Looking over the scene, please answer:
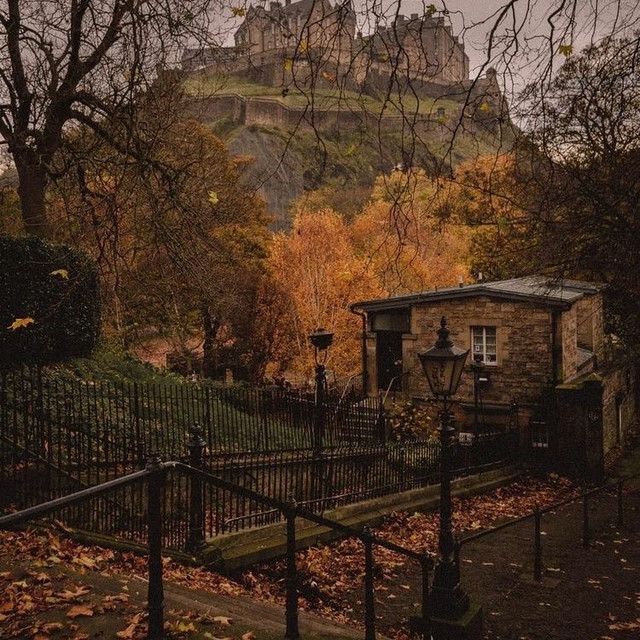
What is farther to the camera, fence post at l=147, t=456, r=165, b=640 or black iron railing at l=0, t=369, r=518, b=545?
black iron railing at l=0, t=369, r=518, b=545

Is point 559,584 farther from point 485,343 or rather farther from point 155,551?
point 485,343

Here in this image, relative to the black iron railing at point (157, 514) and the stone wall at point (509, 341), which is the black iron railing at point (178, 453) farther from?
the stone wall at point (509, 341)

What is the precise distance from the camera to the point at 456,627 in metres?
6.35

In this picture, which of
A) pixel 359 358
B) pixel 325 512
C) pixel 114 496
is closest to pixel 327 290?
pixel 359 358

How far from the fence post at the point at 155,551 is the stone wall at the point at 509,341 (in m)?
19.4

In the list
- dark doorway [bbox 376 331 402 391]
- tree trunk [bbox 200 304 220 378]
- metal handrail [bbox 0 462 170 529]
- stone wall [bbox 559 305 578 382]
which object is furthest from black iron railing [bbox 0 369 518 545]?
tree trunk [bbox 200 304 220 378]

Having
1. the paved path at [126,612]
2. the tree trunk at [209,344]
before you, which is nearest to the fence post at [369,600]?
the paved path at [126,612]

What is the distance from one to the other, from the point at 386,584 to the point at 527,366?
14.4m

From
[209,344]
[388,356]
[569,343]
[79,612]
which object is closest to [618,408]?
[569,343]

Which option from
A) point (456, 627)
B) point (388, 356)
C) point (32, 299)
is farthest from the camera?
point (388, 356)

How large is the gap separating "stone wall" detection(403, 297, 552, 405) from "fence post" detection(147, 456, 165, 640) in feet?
63.7

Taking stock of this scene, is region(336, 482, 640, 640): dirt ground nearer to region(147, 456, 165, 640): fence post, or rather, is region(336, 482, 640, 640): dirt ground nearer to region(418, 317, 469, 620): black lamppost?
region(418, 317, 469, 620): black lamppost

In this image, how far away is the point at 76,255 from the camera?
1151 cm

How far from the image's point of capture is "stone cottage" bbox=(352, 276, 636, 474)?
1952 cm
